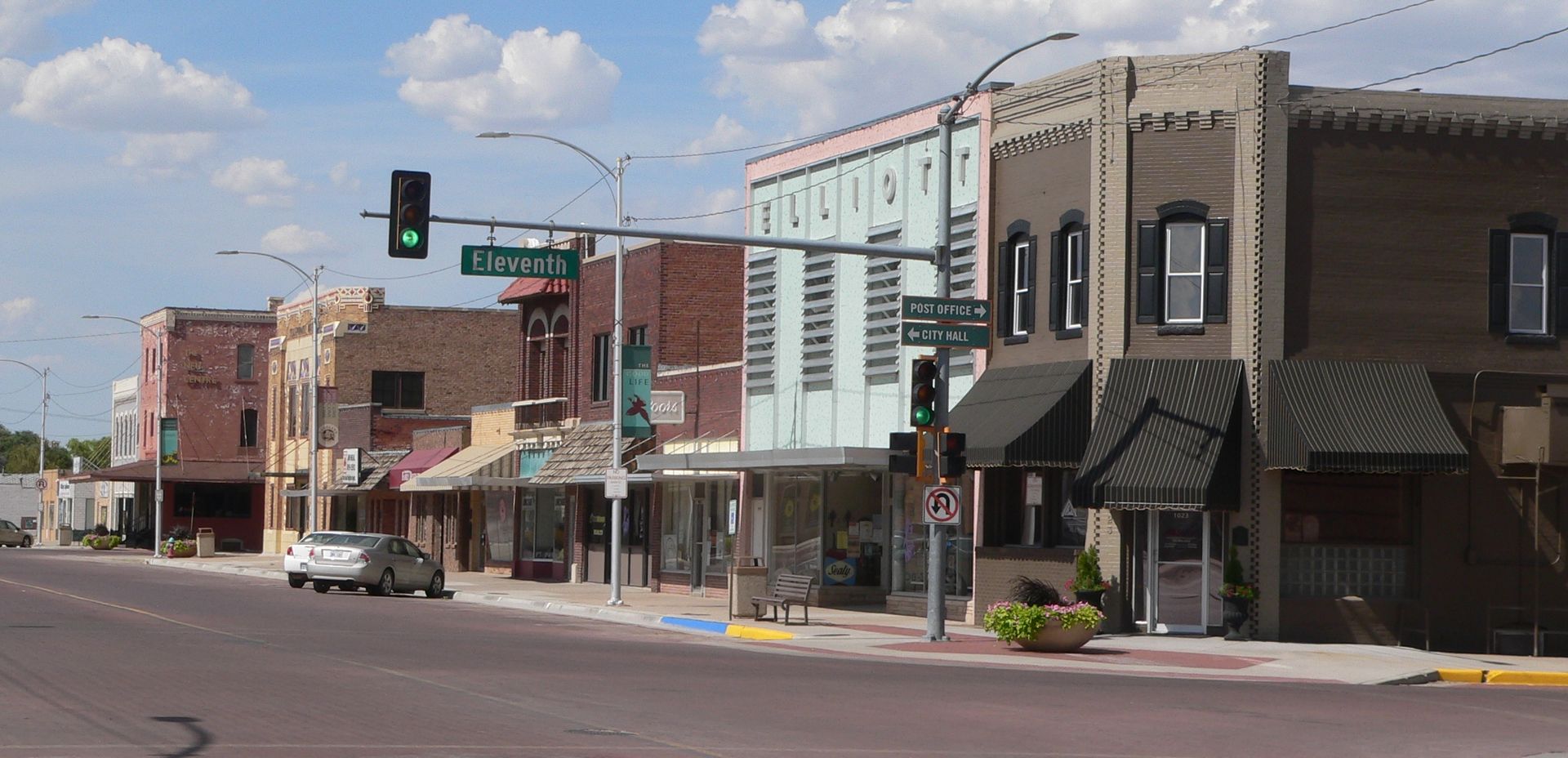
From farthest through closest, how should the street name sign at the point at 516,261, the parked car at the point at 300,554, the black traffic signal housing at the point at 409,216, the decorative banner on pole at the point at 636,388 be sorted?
1. the parked car at the point at 300,554
2. the decorative banner on pole at the point at 636,388
3. the street name sign at the point at 516,261
4. the black traffic signal housing at the point at 409,216

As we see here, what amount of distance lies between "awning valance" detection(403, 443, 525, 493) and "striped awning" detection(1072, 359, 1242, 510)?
2375cm

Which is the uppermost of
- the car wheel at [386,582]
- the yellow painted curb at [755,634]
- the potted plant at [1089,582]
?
the potted plant at [1089,582]

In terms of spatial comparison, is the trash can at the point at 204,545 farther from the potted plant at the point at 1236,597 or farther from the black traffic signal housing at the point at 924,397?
the potted plant at the point at 1236,597

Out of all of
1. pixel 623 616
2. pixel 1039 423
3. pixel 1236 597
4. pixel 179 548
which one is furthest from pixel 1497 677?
pixel 179 548

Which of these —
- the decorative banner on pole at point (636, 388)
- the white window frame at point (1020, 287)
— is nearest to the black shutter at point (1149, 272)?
the white window frame at point (1020, 287)

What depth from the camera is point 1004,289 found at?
31844 mm

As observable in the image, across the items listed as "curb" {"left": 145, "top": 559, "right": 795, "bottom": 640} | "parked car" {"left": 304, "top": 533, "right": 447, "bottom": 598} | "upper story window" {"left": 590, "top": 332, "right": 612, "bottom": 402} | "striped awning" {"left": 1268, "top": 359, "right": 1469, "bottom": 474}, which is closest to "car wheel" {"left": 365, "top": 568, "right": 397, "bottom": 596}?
"parked car" {"left": 304, "top": 533, "right": 447, "bottom": 598}

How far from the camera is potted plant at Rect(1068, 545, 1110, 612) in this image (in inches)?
1126

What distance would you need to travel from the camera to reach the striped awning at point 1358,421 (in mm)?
27156

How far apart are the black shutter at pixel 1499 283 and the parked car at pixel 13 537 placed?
3130 inches

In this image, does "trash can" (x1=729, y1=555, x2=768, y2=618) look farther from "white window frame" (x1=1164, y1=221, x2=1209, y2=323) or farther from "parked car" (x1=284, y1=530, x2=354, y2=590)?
"parked car" (x1=284, y1=530, x2=354, y2=590)

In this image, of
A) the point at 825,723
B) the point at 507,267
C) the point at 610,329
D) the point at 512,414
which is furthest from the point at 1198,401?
the point at 512,414

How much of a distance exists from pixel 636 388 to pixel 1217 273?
47.9ft

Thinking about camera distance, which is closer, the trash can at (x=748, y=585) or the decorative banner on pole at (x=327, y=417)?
the trash can at (x=748, y=585)
